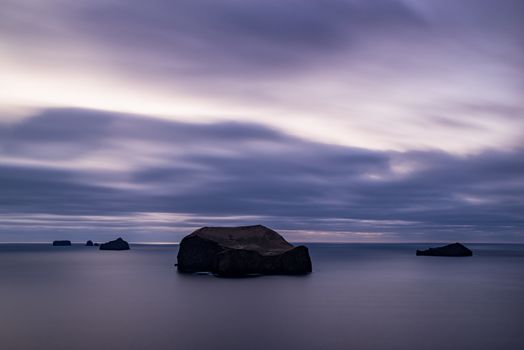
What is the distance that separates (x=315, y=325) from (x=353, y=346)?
24.2ft

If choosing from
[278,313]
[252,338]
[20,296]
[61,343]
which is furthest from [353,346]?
[20,296]

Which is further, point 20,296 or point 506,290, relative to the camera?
point 506,290

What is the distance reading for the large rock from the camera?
2963 inches

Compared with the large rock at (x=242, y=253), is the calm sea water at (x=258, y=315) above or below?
below

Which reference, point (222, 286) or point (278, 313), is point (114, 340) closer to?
point (278, 313)

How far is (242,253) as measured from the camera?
245ft

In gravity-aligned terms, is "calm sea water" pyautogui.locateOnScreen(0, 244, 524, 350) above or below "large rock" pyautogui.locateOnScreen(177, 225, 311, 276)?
below

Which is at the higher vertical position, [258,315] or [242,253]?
[242,253]

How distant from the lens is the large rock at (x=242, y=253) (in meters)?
75.2

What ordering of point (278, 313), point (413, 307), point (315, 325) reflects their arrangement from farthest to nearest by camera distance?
point (413, 307)
point (278, 313)
point (315, 325)

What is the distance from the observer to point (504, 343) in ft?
106

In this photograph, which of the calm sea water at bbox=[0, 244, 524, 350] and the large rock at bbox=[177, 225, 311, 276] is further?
the large rock at bbox=[177, 225, 311, 276]

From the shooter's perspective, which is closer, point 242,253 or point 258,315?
point 258,315

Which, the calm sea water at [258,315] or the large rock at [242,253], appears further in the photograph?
the large rock at [242,253]
